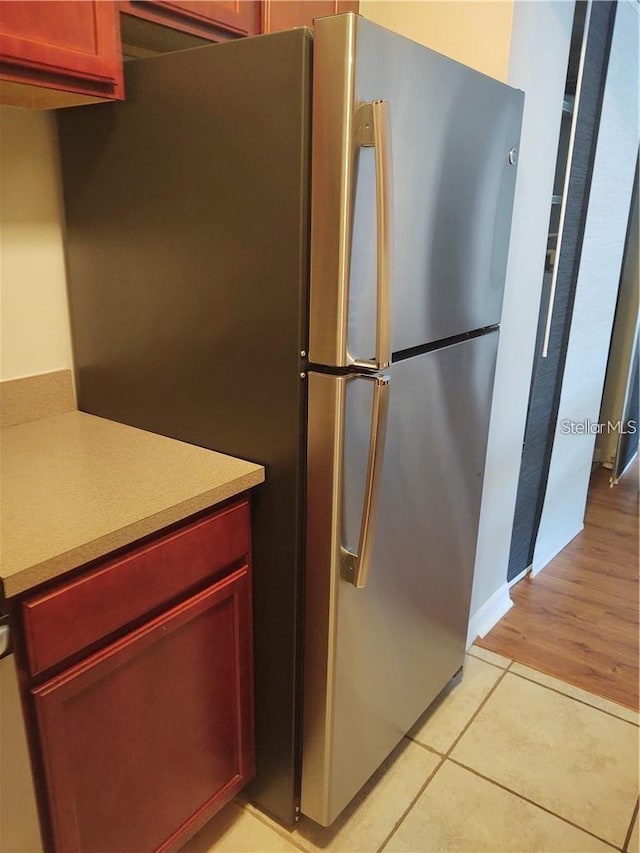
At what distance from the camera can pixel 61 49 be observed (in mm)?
1122

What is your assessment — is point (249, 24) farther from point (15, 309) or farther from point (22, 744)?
point (22, 744)

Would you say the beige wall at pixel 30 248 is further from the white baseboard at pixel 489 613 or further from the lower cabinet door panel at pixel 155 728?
the white baseboard at pixel 489 613

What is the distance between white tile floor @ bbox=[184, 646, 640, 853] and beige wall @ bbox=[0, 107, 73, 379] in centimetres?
120

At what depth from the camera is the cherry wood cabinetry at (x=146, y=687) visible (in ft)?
3.35

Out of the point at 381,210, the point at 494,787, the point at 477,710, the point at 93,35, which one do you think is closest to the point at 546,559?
the point at 477,710

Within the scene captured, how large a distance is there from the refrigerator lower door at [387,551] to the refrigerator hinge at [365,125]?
1.26 ft

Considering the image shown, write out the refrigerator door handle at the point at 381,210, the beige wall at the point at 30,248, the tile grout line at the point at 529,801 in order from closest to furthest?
the refrigerator door handle at the point at 381,210
the beige wall at the point at 30,248
the tile grout line at the point at 529,801

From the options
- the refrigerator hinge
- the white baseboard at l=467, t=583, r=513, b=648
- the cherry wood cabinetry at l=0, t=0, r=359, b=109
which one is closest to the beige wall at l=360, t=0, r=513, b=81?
the cherry wood cabinetry at l=0, t=0, r=359, b=109

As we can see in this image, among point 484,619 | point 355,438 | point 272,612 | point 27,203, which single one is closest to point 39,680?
point 272,612

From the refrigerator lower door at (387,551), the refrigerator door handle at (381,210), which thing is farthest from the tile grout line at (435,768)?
the refrigerator door handle at (381,210)

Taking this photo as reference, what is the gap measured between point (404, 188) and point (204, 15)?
59 centimetres

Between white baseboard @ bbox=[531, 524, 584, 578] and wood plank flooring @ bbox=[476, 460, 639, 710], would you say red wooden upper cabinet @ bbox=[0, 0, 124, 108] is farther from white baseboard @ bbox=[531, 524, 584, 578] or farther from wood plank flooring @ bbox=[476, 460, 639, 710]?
white baseboard @ bbox=[531, 524, 584, 578]

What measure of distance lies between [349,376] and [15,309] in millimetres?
845

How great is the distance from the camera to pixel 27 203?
1.48m
